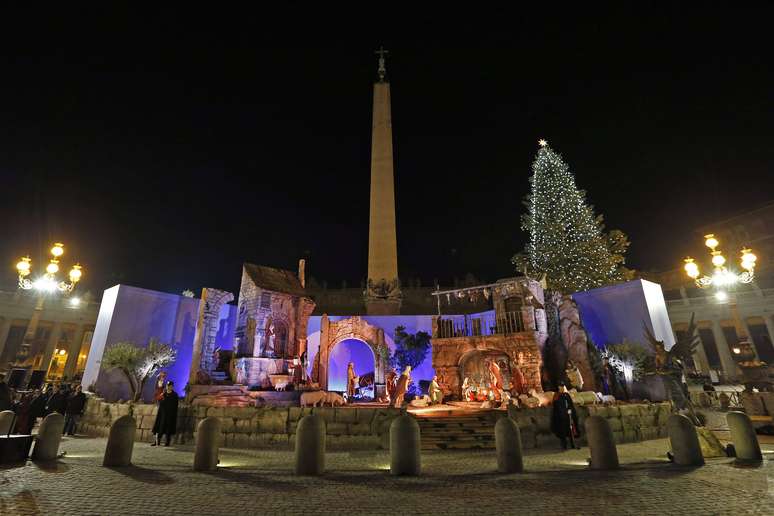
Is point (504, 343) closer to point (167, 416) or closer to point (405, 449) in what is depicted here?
point (405, 449)

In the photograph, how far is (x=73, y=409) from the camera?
507 inches

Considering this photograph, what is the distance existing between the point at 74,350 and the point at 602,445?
45350 millimetres

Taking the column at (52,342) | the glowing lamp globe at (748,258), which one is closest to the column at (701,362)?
the glowing lamp globe at (748,258)

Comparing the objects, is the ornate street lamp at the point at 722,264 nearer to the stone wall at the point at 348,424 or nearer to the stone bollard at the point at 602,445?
the stone wall at the point at 348,424

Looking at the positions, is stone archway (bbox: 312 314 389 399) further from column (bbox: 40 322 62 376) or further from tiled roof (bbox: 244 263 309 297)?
column (bbox: 40 322 62 376)

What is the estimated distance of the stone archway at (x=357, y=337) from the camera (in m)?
20.7

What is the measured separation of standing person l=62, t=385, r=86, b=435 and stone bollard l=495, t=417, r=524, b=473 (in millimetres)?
14887

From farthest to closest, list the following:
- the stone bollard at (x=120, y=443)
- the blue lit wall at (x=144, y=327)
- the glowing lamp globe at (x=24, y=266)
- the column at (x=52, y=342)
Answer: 1. the column at (x=52, y=342)
2. the blue lit wall at (x=144, y=327)
3. the glowing lamp globe at (x=24, y=266)
4. the stone bollard at (x=120, y=443)

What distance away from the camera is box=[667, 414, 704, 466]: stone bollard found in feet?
23.5

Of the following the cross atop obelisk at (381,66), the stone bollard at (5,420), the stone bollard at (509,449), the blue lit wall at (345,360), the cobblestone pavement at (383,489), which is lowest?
the cobblestone pavement at (383,489)

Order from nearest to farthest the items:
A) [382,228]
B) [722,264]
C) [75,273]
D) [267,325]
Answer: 1. [75,273]
2. [722,264]
3. [267,325]
4. [382,228]

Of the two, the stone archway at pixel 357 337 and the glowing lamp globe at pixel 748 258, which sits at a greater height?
the glowing lamp globe at pixel 748 258

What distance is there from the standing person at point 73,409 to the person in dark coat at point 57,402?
191 mm

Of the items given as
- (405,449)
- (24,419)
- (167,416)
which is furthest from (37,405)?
(405,449)
